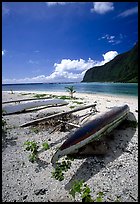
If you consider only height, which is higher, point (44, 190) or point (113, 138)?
point (113, 138)

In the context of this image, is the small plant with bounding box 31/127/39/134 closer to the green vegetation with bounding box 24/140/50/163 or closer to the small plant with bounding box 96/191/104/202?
the green vegetation with bounding box 24/140/50/163

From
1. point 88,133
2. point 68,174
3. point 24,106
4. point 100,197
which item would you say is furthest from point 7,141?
point 24,106

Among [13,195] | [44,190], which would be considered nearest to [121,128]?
[44,190]

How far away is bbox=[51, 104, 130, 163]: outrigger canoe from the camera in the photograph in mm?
6301

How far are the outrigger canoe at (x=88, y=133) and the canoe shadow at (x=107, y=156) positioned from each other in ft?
1.98

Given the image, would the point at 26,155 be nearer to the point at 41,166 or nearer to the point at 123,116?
the point at 41,166

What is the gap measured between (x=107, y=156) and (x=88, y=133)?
1.24 meters

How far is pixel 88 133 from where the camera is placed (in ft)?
23.0

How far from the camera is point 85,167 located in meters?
6.33

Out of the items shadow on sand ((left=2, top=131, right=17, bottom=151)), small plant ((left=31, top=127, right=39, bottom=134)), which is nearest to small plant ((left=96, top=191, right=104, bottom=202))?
shadow on sand ((left=2, top=131, right=17, bottom=151))

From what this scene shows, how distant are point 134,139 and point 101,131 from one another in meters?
2.29

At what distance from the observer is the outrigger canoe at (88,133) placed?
6301 mm

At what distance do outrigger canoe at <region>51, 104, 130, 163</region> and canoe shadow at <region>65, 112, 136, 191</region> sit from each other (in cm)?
60

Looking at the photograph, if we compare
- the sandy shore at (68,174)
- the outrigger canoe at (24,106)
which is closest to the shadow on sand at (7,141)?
the sandy shore at (68,174)
